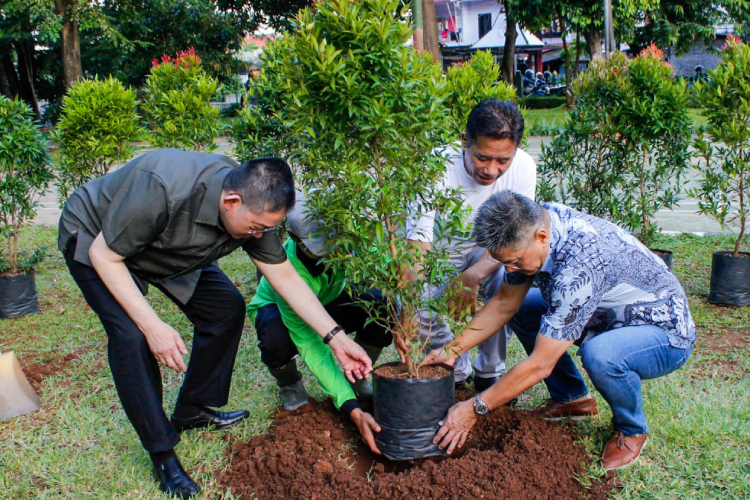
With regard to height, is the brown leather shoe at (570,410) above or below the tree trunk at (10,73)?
below

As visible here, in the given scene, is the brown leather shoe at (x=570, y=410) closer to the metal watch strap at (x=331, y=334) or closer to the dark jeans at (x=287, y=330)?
the dark jeans at (x=287, y=330)

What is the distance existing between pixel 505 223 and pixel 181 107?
A: 174 inches

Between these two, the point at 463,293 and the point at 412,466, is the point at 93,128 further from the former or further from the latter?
the point at 412,466

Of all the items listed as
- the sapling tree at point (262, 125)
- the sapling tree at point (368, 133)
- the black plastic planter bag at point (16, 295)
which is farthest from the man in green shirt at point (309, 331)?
the black plastic planter bag at point (16, 295)

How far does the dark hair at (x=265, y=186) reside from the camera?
266 cm

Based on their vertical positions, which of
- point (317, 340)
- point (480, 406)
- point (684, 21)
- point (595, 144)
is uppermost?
point (684, 21)

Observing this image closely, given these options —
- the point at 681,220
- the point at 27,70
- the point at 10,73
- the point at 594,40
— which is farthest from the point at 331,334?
the point at 27,70

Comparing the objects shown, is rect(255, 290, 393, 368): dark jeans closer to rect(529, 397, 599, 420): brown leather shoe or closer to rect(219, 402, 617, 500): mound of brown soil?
rect(219, 402, 617, 500): mound of brown soil

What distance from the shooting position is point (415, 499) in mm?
2795

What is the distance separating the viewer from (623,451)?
304 centimetres

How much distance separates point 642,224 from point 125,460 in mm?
4958

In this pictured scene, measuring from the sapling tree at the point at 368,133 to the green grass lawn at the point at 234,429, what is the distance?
3.70ft

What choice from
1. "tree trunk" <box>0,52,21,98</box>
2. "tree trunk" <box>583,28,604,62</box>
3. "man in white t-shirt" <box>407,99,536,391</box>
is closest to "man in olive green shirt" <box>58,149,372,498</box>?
"man in white t-shirt" <box>407,99,536,391</box>

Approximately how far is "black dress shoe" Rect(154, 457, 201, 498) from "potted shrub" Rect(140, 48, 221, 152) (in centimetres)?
383
